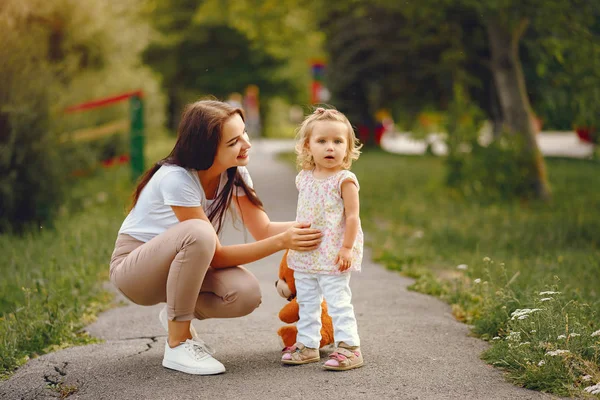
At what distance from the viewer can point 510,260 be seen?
6.29m

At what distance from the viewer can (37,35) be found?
9.05m

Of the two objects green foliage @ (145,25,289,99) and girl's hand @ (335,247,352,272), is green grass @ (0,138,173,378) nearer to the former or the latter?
girl's hand @ (335,247,352,272)

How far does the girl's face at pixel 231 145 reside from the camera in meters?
3.78

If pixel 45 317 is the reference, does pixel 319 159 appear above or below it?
above

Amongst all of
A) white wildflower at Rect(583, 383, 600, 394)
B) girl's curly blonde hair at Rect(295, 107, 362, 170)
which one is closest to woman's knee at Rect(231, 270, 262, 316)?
girl's curly blonde hair at Rect(295, 107, 362, 170)

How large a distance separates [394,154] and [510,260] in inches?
553

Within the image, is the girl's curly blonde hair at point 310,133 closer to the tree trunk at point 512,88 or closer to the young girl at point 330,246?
the young girl at point 330,246

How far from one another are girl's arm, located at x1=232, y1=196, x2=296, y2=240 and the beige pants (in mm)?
289

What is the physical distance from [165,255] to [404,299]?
2.11 m

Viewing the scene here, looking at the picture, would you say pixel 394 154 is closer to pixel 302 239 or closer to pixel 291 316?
pixel 291 316

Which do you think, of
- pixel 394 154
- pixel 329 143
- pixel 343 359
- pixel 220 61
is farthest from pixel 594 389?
pixel 220 61

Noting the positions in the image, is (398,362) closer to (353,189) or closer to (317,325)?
(317,325)

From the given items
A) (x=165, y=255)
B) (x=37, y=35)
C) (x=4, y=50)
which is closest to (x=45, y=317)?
(x=165, y=255)

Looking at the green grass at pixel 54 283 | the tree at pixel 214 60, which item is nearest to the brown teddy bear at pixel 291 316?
the green grass at pixel 54 283
